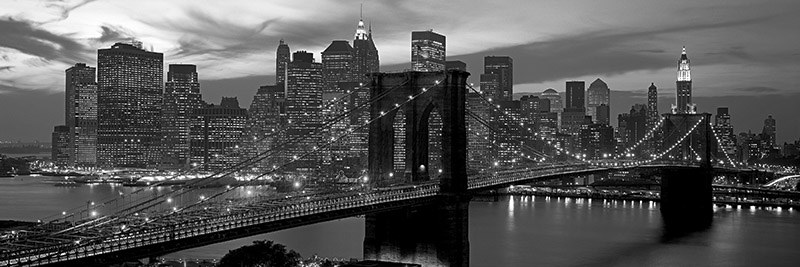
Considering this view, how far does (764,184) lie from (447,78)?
66203mm

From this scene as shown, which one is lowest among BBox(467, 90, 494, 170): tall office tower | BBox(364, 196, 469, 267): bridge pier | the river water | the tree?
the river water

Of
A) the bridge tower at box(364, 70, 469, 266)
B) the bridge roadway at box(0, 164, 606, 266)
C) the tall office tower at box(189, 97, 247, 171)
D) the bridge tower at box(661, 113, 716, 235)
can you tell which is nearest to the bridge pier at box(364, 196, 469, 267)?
the bridge tower at box(364, 70, 469, 266)

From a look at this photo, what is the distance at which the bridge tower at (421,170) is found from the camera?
26438 mm

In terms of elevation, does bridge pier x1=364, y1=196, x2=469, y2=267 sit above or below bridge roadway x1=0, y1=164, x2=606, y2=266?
below

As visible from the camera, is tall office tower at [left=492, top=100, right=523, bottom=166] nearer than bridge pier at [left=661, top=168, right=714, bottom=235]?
No

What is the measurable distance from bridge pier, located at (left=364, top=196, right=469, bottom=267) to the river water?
739cm

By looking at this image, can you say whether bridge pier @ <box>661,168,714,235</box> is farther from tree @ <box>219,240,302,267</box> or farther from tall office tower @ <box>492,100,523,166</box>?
tree @ <box>219,240,302,267</box>

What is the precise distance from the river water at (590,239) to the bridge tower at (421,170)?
22.7 feet

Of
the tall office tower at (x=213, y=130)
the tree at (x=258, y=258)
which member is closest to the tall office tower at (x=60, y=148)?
the tall office tower at (x=213, y=130)

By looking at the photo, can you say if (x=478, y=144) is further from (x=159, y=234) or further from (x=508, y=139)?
(x=159, y=234)

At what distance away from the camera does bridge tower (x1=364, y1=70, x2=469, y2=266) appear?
26438 millimetres

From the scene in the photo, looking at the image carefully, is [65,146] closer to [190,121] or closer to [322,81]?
[190,121]

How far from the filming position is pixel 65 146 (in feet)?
624

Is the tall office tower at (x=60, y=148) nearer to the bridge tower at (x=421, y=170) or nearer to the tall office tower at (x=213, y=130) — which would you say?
the tall office tower at (x=213, y=130)
